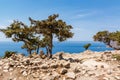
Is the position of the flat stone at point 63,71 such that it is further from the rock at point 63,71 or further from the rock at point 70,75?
the rock at point 70,75

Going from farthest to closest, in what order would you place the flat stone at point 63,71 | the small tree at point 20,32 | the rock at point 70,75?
the small tree at point 20,32, the flat stone at point 63,71, the rock at point 70,75

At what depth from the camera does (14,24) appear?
41.5 meters

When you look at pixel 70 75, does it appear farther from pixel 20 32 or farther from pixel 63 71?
pixel 20 32

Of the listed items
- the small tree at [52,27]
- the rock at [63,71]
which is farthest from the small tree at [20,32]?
the rock at [63,71]

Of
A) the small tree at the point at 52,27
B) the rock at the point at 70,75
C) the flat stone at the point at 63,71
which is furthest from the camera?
the small tree at the point at 52,27

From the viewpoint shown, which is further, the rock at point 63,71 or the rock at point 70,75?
the rock at point 63,71

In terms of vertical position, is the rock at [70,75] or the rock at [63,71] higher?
the rock at [63,71]

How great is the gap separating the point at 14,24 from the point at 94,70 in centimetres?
2581

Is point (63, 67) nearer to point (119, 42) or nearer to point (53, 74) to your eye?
point (53, 74)

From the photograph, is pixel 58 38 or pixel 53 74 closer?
pixel 53 74

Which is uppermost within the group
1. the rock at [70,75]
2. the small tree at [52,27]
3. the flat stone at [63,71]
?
the small tree at [52,27]

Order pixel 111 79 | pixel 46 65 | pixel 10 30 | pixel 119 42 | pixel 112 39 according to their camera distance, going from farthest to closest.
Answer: pixel 112 39, pixel 119 42, pixel 10 30, pixel 46 65, pixel 111 79

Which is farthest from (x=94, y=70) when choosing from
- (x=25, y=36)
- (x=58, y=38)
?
(x=25, y=36)

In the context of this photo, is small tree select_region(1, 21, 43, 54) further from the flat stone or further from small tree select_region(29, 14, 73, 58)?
the flat stone
